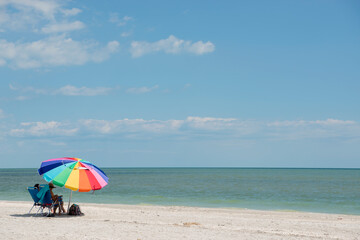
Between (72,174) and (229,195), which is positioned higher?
(72,174)

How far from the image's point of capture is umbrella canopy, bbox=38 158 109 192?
1252cm

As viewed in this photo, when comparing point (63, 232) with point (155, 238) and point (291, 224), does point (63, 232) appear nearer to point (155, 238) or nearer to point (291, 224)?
point (155, 238)

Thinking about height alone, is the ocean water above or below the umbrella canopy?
below

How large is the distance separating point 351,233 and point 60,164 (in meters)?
9.74

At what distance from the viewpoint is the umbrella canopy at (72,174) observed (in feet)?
41.1

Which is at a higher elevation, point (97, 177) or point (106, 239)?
point (97, 177)

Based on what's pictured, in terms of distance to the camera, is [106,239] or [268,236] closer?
[106,239]

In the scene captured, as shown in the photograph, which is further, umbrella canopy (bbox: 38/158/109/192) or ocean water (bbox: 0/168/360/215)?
ocean water (bbox: 0/168/360/215)

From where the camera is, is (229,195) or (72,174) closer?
(72,174)

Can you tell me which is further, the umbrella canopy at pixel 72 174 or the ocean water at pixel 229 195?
the ocean water at pixel 229 195

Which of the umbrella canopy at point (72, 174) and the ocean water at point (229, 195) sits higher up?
the umbrella canopy at point (72, 174)

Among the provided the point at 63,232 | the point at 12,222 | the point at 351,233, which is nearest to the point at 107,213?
the point at 12,222

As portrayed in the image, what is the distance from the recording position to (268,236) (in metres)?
10.5

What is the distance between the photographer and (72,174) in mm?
12867
